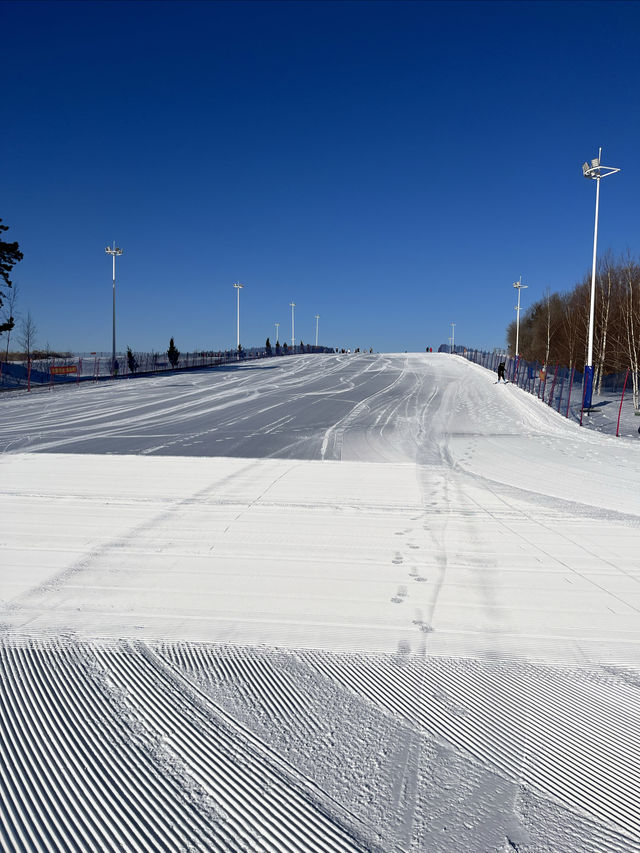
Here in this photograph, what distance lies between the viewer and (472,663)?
3.86 m

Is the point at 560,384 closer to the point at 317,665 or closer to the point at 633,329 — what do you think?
the point at 633,329

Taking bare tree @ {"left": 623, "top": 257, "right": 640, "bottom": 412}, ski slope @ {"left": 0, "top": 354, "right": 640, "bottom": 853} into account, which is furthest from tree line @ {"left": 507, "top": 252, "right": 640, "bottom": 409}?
ski slope @ {"left": 0, "top": 354, "right": 640, "bottom": 853}

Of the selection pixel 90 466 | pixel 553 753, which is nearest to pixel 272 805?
pixel 553 753

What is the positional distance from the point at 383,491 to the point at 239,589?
4.35m

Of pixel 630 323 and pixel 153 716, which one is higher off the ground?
pixel 630 323

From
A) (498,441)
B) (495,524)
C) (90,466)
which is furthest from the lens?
(498,441)

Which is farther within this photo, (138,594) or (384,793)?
(138,594)

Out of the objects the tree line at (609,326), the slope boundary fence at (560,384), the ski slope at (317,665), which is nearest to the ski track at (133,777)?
the ski slope at (317,665)

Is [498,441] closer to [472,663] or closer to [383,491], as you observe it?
[383,491]

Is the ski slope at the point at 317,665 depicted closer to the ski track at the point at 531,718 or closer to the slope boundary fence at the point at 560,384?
the ski track at the point at 531,718

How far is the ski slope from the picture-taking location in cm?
253

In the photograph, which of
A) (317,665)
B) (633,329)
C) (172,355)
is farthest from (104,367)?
(317,665)

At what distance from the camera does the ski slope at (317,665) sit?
2529 millimetres

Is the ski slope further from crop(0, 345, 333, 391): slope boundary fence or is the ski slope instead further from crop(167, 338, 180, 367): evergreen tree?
crop(167, 338, 180, 367): evergreen tree
